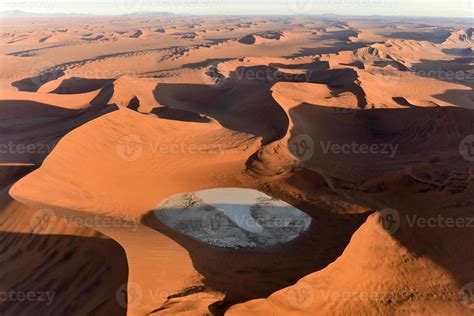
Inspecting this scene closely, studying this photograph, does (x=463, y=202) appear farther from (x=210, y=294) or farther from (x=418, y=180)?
(x=210, y=294)

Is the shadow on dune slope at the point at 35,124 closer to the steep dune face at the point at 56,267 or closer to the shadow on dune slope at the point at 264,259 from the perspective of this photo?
the steep dune face at the point at 56,267

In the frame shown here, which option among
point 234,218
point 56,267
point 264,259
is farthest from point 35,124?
point 264,259

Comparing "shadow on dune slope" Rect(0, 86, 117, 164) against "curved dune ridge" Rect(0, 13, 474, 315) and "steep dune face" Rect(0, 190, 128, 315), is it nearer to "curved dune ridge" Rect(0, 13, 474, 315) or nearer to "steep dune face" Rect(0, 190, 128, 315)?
"curved dune ridge" Rect(0, 13, 474, 315)

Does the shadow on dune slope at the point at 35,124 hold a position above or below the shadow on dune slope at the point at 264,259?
above

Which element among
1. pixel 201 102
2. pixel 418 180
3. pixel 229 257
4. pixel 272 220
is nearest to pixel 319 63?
pixel 201 102

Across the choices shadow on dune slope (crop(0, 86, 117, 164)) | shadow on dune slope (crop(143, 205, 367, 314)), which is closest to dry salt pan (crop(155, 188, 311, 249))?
shadow on dune slope (crop(143, 205, 367, 314))

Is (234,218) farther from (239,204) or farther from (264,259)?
(264,259)

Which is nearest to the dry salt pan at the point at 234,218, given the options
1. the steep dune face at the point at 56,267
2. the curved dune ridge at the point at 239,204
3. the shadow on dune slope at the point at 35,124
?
the curved dune ridge at the point at 239,204
